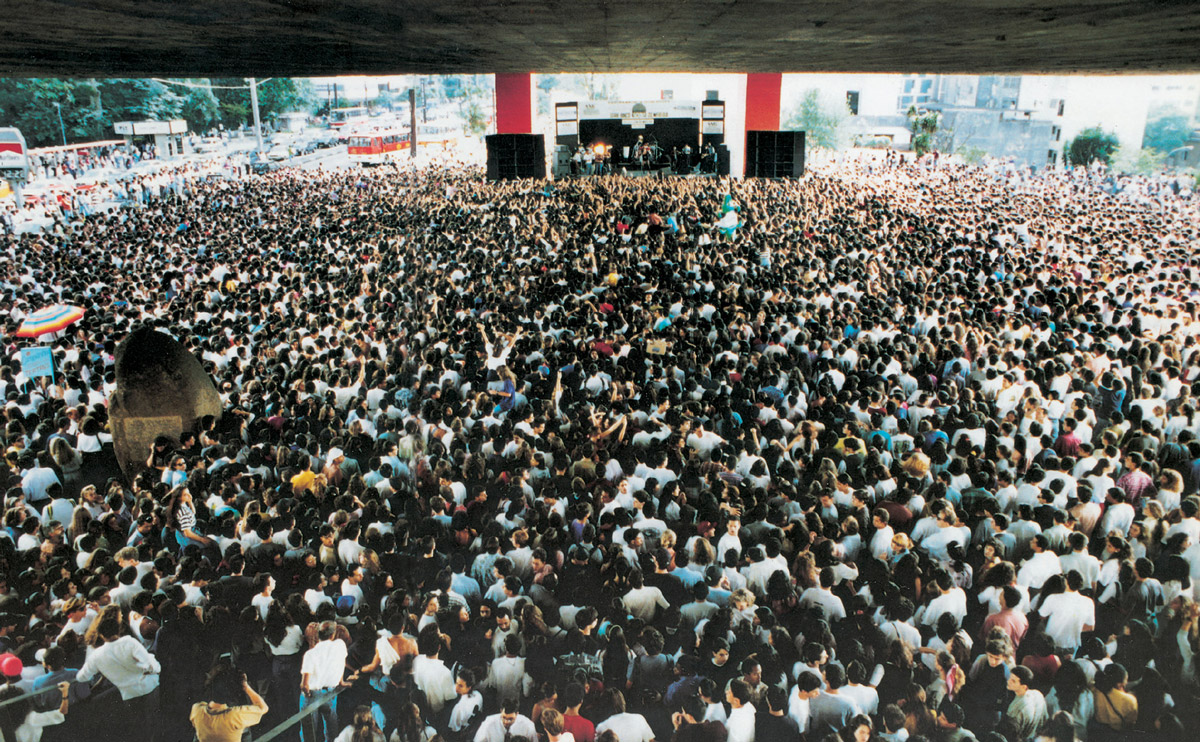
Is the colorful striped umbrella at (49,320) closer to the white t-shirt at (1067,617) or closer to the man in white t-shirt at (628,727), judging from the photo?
the man in white t-shirt at (628,727)

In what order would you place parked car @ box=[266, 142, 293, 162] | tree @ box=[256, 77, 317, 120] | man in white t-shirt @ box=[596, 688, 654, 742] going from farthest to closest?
tree @ box=[256, 77, 317, 120] → parked car @ box=[266, 142, 293, 162] → man in white t-shirt @ box=[596, 688, 654, 742]

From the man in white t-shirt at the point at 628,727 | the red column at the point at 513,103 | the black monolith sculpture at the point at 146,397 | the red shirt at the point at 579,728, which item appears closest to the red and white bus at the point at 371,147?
the red column at the point at 513,103

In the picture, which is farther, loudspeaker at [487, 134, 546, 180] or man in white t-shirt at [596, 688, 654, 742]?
loudspeaker at [487, 134, 546, 180]

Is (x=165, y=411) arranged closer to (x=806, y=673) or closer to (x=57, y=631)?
(x=57, y=631)

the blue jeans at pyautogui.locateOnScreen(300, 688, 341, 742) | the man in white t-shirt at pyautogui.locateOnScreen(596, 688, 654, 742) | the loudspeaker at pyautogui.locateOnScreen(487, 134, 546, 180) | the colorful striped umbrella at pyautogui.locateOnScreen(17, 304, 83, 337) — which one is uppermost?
the loudspeaker at pyautogui.locateOnScreen(487, 134, 546, 180)

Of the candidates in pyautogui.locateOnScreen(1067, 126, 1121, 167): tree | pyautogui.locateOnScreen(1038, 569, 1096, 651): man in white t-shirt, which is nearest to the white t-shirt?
pyautogui.locateOnScreen(1038, 569, 1096, 651): man in white t-shirt

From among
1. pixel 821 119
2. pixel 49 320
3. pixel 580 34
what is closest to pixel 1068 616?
pixel 580 34

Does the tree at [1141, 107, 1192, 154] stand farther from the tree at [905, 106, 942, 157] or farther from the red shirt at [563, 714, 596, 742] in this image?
the red shirt at [563, 714, 596, 742]
